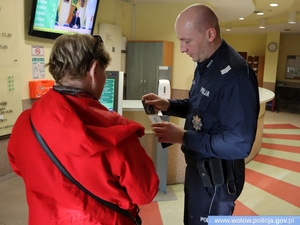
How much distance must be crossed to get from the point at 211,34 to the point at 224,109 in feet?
1.18

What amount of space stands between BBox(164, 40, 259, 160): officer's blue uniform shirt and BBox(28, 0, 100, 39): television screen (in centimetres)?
171

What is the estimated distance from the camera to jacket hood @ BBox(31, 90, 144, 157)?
0.80 m

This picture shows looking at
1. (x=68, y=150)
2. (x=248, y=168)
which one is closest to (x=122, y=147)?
(x=68, y=150)

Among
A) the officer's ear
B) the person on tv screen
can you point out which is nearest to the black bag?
the officer's ear

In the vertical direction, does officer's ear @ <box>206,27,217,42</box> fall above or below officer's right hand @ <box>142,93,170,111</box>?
above

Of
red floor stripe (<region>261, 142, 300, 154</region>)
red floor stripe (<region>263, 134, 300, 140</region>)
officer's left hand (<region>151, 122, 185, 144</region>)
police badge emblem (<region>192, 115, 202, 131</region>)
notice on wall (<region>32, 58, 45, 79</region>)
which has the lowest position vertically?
red floor stripe (<region>261, 142, 300, 154</region>)

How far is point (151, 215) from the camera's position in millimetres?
2686

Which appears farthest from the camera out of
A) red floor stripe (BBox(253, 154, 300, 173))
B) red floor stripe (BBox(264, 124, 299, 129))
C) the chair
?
the chair

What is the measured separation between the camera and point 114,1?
437 cm

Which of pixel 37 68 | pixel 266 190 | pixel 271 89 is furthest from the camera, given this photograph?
pixel 271 89

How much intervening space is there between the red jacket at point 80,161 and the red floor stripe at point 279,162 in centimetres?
385

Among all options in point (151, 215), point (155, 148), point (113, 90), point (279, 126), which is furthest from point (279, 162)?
point (113, 90)

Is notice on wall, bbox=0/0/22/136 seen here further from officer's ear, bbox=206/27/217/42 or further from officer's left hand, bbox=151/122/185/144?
officer's ear, bbox=206/27/217/42

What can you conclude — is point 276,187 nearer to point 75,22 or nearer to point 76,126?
point 75,22
